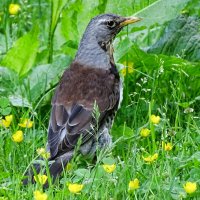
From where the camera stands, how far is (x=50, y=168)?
605cm

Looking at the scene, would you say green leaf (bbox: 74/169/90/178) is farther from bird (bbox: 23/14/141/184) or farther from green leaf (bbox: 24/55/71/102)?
green leaf (bbox: 24/55/71/102)

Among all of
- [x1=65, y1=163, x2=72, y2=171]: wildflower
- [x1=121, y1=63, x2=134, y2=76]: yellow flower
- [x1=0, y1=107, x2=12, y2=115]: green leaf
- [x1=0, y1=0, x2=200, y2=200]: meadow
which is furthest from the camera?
[x1=121, y1=63, x2=134, y2=76]: yellow flower

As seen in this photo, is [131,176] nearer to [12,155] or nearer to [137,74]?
[12,155]

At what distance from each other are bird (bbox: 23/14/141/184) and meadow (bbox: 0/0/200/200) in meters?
0.12

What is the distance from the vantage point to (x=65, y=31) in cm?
773

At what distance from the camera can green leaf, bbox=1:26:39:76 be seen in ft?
24.6

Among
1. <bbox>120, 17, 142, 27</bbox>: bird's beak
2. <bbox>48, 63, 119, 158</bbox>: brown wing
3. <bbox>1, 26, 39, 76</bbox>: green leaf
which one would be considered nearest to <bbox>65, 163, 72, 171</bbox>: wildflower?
<bbox>48, 63, 119, 158</bbox>: brown wing

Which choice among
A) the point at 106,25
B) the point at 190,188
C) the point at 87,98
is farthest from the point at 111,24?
the point at 190,188

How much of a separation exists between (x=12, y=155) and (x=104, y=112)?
2.45ft

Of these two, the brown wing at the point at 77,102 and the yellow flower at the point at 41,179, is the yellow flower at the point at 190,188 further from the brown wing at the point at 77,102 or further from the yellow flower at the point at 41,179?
the brown wing at the point at 77,102

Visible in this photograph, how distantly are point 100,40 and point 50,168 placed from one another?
1.39 m

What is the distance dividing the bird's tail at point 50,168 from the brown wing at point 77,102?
5 cm

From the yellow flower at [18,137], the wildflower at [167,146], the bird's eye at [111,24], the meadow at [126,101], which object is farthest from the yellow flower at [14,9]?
the wildflower at [167,146]

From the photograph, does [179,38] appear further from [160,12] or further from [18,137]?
[18,137]
